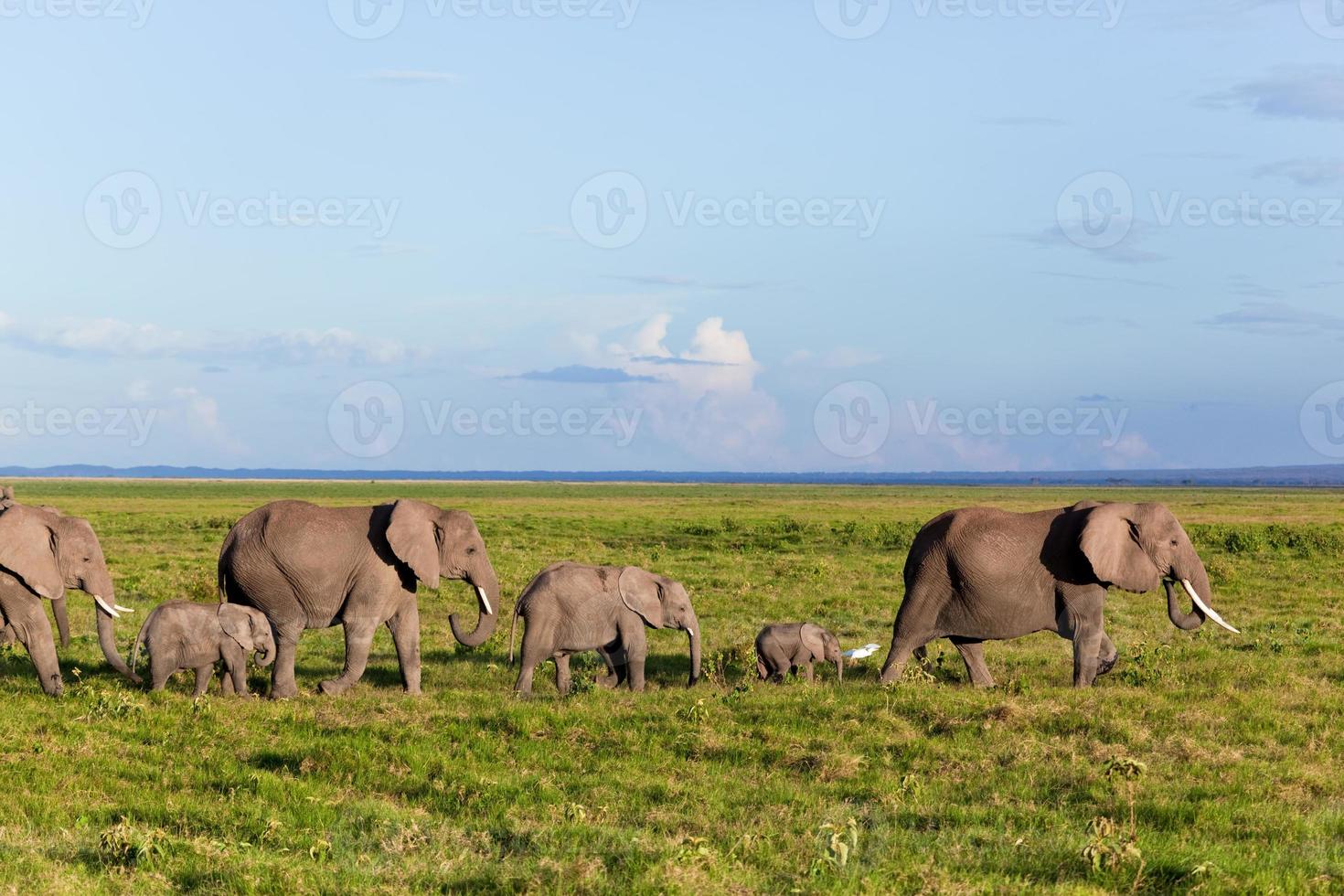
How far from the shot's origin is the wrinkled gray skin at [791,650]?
18.4 metres

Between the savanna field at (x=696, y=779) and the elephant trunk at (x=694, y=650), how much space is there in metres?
0.36

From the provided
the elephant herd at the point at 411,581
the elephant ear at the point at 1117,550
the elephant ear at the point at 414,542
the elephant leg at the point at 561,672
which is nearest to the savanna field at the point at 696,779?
the elephant leg at the point at 561,672

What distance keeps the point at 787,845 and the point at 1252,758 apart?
5.97 metres

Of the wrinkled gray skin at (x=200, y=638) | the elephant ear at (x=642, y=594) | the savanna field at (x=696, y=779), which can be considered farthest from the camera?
the elephant ear at (x=642, y=594)

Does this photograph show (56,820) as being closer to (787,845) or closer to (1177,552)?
(787,845)

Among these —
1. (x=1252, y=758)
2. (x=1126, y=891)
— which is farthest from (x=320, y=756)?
(x=1252, y=758)

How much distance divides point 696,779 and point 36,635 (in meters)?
9.02

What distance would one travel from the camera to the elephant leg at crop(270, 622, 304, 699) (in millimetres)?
16391

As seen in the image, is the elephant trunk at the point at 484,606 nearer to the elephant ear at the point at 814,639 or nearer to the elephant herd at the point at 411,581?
the elephant herd at the point at 411,581

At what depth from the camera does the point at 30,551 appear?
16234 mm

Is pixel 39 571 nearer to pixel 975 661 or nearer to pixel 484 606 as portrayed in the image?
pixel 484 606

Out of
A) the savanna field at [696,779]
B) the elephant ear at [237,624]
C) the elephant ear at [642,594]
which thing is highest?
the elephant ear at [642,594]

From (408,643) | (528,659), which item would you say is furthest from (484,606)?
(408,643)

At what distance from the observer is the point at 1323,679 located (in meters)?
17.6
